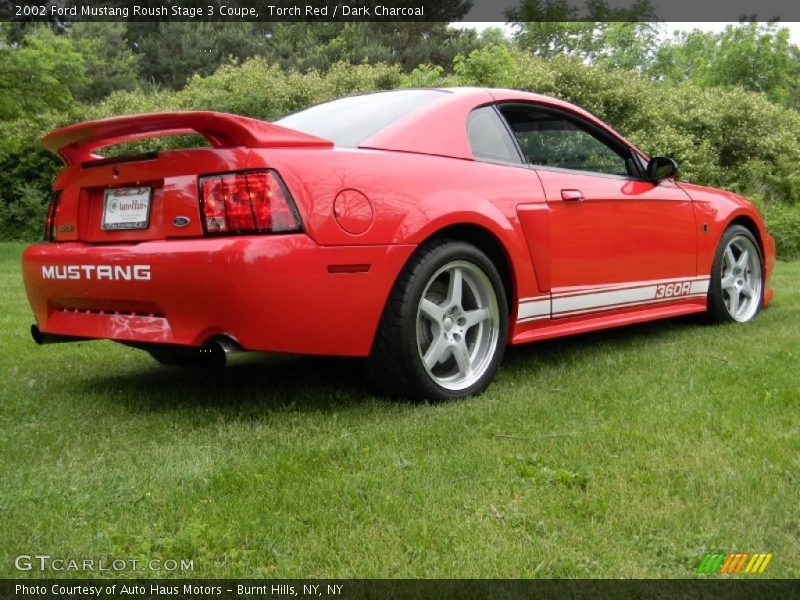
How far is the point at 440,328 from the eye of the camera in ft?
11.9

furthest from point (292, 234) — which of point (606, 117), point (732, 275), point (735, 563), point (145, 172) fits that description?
point (606, 117)

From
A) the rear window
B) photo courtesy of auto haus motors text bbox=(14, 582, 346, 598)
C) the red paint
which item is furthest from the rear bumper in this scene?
photo courtesy of auto haus motors text bbox=(14, 582, 346, 598)

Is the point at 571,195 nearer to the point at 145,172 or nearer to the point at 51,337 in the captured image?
the point at 145,172

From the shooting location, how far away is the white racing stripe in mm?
4051

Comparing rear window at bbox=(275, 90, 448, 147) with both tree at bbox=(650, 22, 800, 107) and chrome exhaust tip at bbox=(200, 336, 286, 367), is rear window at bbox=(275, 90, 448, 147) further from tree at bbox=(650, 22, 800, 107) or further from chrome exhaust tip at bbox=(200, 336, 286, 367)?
tree at bbox=(650, 22, 800, 107)

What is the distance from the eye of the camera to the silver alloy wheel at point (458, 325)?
11.9ft

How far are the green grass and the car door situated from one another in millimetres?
476

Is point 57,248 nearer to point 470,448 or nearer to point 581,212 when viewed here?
point 470,448

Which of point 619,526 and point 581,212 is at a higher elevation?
point 581,212

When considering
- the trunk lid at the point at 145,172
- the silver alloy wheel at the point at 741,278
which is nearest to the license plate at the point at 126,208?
the trunk lid at the point at 145,172

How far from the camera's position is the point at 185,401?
3.65m

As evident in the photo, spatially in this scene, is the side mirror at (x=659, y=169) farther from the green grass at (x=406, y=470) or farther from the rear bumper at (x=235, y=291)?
the rear bumper at (x=235, y=291)

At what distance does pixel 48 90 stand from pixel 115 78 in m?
19.0

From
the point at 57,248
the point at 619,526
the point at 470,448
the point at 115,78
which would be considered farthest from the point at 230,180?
the point at 115,78
